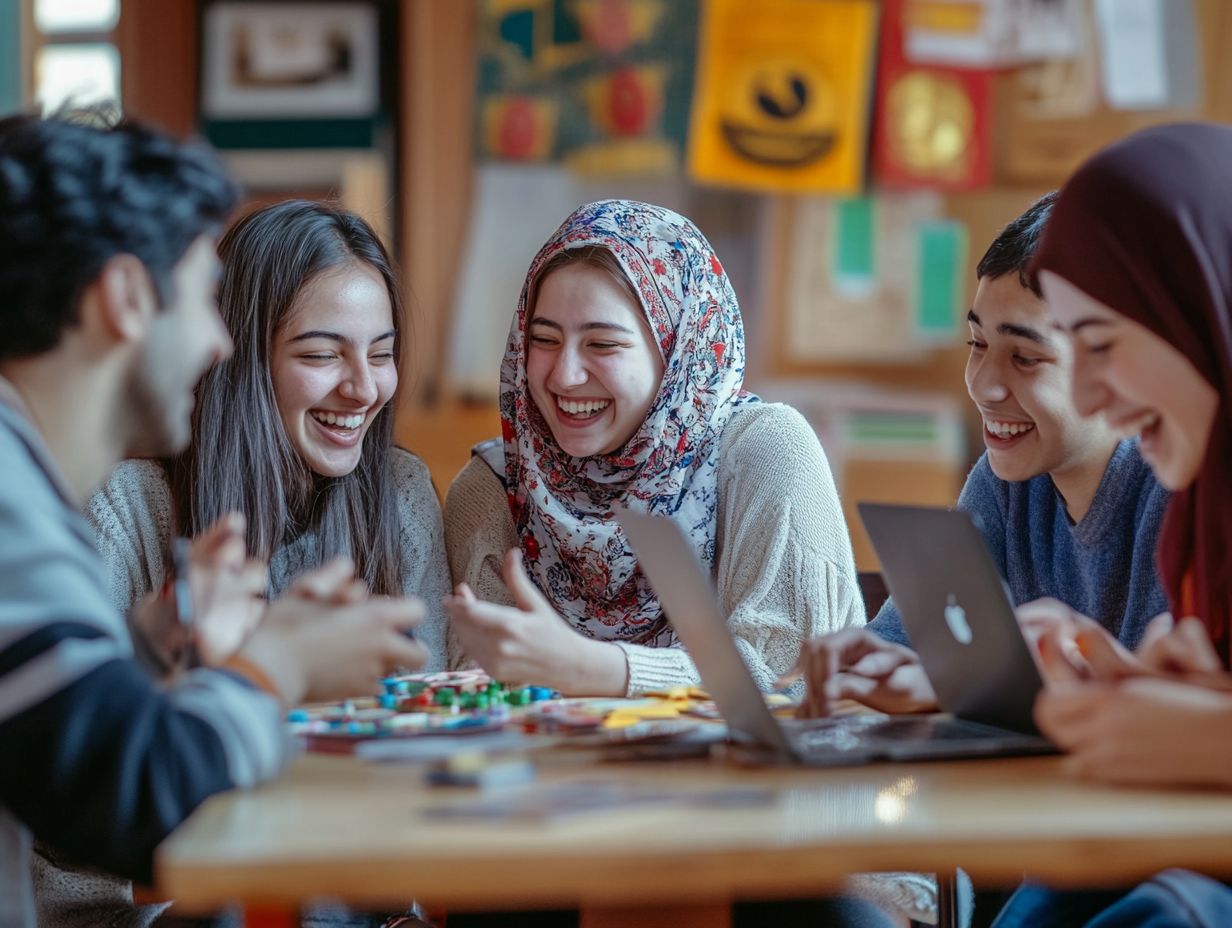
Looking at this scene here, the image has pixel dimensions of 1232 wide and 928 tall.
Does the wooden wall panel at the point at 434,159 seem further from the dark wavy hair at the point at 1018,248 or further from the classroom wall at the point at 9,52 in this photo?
the dark wavy hair at the point at 1018,248

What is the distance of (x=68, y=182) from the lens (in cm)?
118

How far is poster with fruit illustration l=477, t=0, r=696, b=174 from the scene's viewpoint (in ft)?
14.2

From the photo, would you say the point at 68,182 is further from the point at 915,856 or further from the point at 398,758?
the point at 915,856

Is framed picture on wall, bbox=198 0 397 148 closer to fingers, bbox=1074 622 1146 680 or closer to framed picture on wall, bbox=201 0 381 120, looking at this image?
framed picture on wall, bbox=201 0 381 120

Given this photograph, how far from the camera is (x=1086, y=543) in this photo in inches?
71.7

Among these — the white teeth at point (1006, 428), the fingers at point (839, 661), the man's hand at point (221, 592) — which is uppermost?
the white teeth at point (1006, 428)

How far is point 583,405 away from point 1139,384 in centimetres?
99

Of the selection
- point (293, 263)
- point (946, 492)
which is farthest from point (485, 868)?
point (946, 492)

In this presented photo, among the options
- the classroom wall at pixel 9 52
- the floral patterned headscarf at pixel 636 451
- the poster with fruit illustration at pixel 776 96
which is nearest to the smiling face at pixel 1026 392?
the floral patterned headscarf at pixel 636 451

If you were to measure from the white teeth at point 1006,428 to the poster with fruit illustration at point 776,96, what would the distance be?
258 centimetres

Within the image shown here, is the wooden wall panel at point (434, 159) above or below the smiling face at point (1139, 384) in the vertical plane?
above

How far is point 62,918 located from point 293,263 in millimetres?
930

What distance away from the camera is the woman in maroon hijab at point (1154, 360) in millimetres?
1169

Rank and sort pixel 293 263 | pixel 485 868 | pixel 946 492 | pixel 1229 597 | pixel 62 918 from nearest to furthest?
1. pixel 485 868
2. pixel 1229 597
3. pixel 62 918
4. pixel 293 263
5. pixel 946 492
